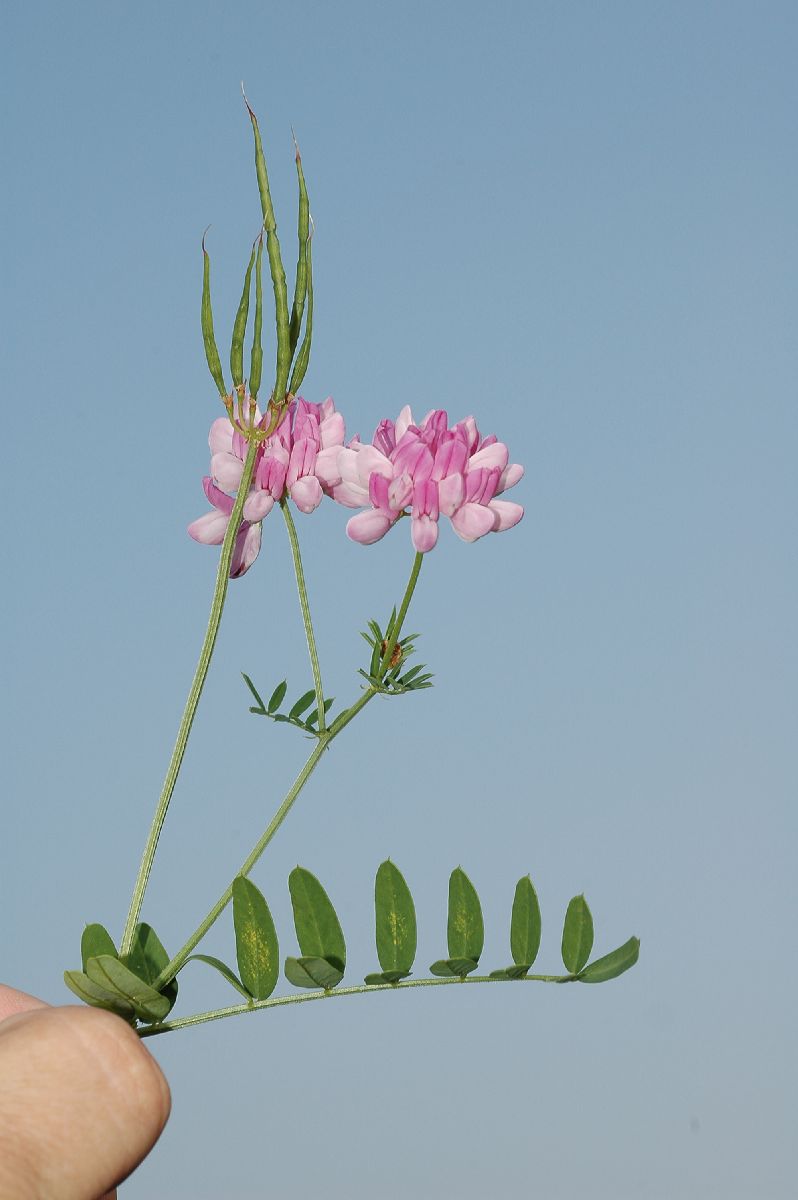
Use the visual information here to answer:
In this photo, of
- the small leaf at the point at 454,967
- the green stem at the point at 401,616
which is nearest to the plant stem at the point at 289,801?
the green stem at the point at 401,616

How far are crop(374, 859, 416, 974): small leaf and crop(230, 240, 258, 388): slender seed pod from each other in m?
Answer: 0.66

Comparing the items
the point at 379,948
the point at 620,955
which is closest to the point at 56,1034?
the point at 379,948

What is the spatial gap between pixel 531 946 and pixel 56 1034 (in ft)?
2.08

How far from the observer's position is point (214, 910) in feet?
5.47

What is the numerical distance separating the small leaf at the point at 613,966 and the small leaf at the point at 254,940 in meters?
0.43

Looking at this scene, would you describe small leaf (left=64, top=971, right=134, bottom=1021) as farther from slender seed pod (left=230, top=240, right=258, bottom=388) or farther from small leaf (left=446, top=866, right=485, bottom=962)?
slender seed pod (left=230, top=240, right=258, bottom=388)

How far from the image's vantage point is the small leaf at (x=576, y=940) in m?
1.80

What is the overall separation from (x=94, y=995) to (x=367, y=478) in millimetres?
781

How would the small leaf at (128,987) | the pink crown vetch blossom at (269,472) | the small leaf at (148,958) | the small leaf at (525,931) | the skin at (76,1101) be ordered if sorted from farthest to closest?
1. the pink crown vetch blossom at (269,472)
2. the small leaf at (525,931)
3. the small leaf at (148,958)
4. the small leaf at (128,987)
5. the skin at (76,1101)

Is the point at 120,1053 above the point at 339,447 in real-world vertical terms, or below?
below

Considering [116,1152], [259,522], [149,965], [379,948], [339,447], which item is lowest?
[116,1152]

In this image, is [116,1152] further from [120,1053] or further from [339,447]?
[339,447]

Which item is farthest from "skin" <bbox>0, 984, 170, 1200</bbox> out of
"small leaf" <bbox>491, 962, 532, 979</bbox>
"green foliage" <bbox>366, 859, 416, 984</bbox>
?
"small leaf" <bbox>491, 962, 532, 979</bbox>

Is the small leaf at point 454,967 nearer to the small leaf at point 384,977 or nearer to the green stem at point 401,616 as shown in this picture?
the small leaf at point 384,977
